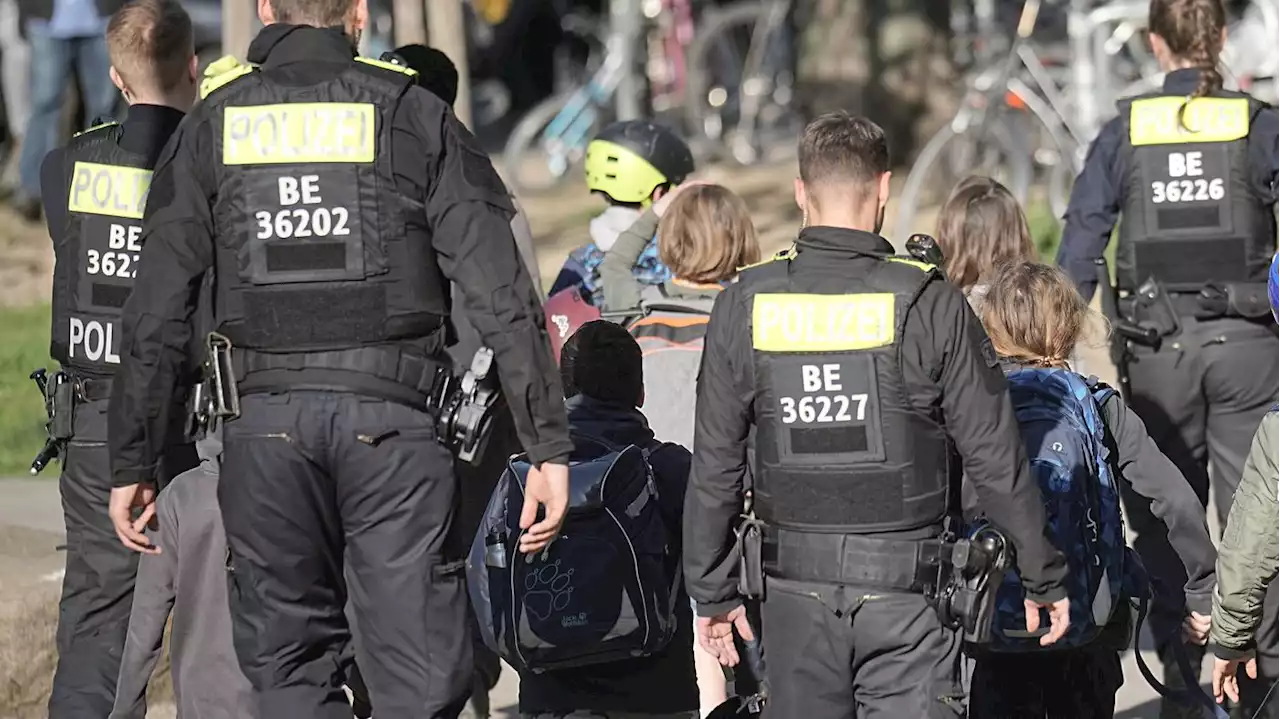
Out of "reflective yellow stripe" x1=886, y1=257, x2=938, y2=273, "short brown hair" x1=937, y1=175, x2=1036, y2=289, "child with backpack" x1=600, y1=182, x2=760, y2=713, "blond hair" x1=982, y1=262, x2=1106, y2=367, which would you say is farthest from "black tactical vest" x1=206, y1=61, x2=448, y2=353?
"short brown hair" x1=937, y1=175, x2=1036, y2=289

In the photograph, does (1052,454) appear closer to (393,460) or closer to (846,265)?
(846,265)

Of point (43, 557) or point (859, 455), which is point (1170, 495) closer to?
point (859, 455)

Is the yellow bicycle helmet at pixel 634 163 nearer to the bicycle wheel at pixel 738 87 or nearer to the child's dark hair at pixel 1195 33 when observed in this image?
the child's dark hair at pixel 1195 33

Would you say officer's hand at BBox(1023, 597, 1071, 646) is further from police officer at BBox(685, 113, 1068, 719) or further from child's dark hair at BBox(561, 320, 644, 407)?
child's dark hair at BBox(561, 320, 644, 407)

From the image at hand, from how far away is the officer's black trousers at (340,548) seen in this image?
4.25 metres

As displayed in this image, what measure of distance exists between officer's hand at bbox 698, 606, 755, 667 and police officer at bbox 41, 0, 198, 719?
4.95 feet

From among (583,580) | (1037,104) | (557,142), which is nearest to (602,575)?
(583,580)

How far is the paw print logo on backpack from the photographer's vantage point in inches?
184

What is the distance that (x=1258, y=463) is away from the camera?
4172mm

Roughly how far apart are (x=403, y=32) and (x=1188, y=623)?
6089mm

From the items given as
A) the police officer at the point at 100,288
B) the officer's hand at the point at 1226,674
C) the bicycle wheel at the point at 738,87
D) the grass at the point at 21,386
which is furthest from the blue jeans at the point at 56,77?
the officer's hand at the point at 1226,674

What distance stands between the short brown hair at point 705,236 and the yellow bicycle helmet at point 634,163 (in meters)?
0.68

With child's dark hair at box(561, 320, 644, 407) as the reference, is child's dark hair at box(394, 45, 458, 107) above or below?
above

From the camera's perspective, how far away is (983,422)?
158 inches
